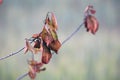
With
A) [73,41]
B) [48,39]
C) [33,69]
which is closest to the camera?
[48,39]

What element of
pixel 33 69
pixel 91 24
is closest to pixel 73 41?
pixel 33 69

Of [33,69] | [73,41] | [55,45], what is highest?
[55,45]

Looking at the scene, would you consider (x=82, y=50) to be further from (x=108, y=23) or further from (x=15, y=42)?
(x=15, y=42)

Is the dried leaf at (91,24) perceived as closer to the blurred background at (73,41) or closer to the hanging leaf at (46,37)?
the hanging leaf at (46,37)

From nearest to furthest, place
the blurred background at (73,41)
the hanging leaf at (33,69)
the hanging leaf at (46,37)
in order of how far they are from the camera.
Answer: the hanging leaf at (46,37)
the hanging leaf at (33,69)
the blurred background at (73,41)

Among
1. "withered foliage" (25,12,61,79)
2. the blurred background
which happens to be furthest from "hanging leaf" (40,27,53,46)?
the blurred background

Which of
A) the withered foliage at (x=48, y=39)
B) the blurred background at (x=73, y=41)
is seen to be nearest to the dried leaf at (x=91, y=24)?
the withered foliage at (x=48, y=39)

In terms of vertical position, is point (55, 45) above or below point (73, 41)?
above

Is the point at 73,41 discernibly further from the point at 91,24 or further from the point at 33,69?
the point at 91,24

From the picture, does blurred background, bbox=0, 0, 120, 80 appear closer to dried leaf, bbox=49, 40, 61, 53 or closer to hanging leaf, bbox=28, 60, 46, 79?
hanging leaf, bbox=28, 60, 46, 79
